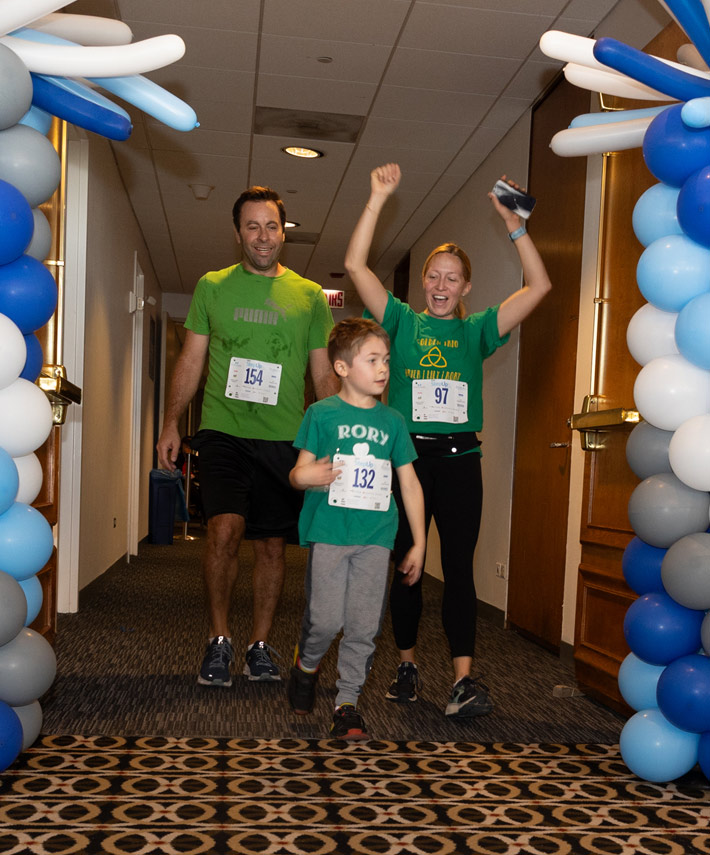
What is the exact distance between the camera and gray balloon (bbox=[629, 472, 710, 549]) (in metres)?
2.12

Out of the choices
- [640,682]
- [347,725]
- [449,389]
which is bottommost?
[347,725]

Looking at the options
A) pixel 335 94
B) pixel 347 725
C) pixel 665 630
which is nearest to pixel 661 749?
pixel 665 630

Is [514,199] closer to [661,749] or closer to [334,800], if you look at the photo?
[661,749]

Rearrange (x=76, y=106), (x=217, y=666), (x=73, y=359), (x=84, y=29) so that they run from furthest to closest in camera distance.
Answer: (x=73, y=359) → (x=217, y=666) → (x=84, y=29) → (x=76, y=106)

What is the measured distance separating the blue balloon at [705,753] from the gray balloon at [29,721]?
1563 millimetres

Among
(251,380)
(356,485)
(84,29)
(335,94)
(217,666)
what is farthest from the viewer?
(335,94)

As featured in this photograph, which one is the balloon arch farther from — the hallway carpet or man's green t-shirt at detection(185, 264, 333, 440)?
man's green t-shirt at detection(185, 264, 333, 440)

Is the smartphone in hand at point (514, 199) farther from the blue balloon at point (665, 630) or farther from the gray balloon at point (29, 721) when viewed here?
the gray balloon at point (29, 721)

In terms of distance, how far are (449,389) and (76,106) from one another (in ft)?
4.45

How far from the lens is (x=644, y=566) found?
2.29m

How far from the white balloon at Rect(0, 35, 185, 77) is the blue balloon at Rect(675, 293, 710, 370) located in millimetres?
1315

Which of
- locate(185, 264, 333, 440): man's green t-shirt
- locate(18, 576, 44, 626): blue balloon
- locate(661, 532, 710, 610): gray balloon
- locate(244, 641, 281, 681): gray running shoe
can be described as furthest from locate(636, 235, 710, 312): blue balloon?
locate(244, 641, 281, 681): gray running shoe

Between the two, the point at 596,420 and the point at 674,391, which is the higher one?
the point at 674,391

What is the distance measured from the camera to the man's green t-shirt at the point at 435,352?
2.88m
